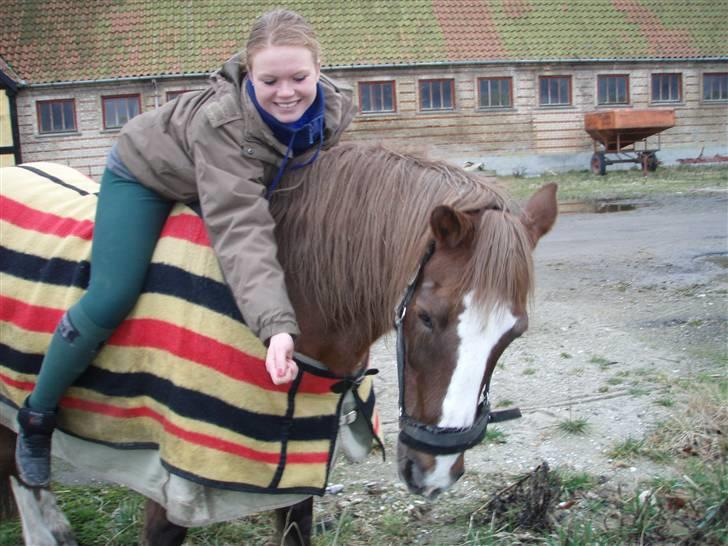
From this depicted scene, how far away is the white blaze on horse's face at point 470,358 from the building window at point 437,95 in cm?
1865

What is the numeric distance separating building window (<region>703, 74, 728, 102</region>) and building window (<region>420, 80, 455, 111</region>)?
838 centimetres

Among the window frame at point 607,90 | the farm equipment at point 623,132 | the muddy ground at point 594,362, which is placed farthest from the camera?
the window frame at point 607,90

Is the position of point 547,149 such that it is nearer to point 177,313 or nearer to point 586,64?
point 586,64

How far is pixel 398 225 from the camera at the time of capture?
1968 millimetres

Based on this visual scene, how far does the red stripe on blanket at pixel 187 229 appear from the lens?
205 cm

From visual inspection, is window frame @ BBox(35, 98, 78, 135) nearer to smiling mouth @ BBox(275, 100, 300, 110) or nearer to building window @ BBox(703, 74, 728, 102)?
smiling mouth @ BBox(275, 100, 300, 110)

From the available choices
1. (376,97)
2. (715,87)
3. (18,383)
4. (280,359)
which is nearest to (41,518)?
(18,383)

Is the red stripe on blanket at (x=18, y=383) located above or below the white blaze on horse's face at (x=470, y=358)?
below

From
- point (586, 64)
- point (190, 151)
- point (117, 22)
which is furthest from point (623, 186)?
point (190, 151)

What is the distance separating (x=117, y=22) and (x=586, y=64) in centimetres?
1337

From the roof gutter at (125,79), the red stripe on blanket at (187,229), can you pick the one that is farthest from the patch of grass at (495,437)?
the roof gutter at (125,79)

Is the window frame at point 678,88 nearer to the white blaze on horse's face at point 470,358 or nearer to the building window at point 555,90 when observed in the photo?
the building window at point 555,90

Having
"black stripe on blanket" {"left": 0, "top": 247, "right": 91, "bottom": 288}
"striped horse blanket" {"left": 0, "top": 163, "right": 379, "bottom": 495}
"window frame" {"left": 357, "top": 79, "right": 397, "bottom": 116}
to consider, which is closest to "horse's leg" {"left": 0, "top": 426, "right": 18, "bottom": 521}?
"striped horse blanket" {"left": 0, "top": 163, "right": 379, "bottom": 495}

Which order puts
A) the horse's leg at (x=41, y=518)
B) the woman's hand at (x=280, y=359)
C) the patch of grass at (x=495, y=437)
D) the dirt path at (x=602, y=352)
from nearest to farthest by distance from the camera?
the woman's hand at (x=280, y=359)
the horse's leg at (x=41, y=518)
the dirt path at (x=602, y=352)
the patch of grass at (x=495, y=437)
